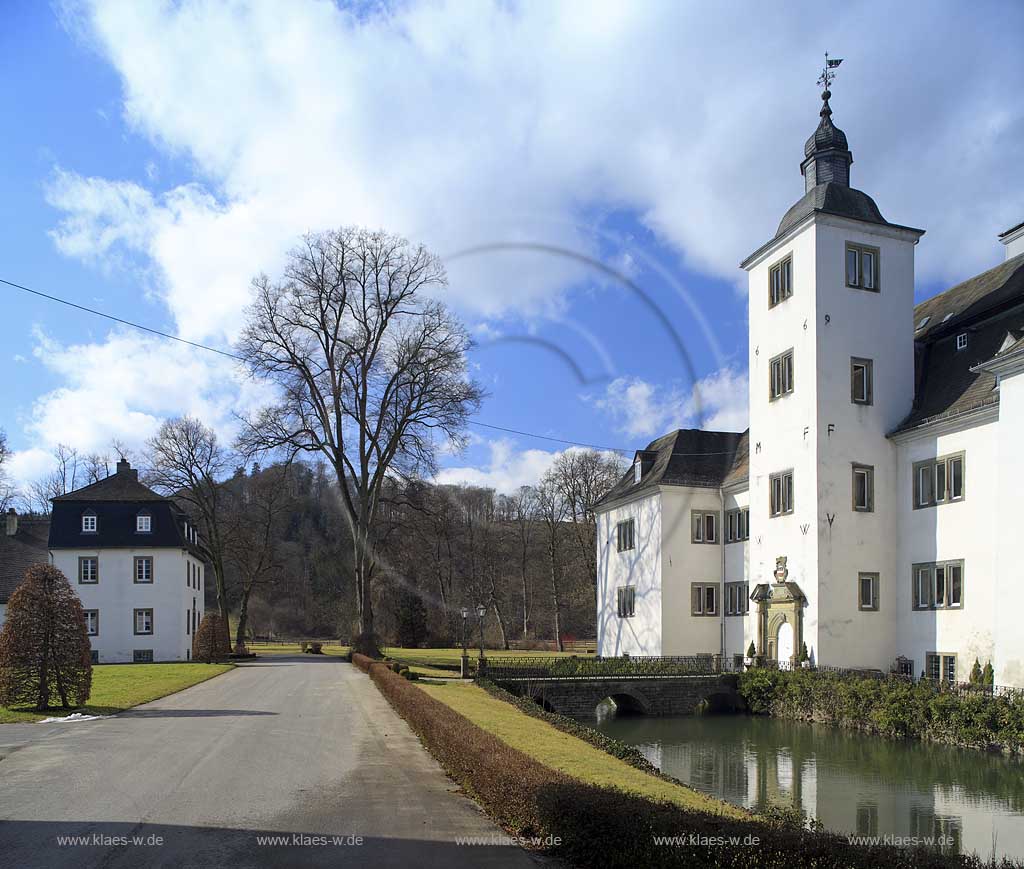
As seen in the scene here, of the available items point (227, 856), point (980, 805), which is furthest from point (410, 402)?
point (227, 856)

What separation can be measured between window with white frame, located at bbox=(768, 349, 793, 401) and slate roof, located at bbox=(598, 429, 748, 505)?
17.7 feet

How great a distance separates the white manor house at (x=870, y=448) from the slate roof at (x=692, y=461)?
7.02 ft

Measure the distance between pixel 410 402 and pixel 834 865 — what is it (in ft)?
133

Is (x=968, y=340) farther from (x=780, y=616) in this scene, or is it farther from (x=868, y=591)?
(x=780, y=616)

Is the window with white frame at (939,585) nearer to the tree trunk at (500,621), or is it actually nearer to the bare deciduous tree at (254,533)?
the bare deciduous tree at (254,533)

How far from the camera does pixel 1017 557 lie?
2488 centimetres

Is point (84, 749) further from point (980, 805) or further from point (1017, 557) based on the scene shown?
point (1017, 557)

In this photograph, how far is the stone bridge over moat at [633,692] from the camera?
108 ft

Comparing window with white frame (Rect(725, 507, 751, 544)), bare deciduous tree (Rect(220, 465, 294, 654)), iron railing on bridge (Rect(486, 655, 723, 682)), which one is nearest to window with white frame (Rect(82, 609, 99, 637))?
bare deciduous tree (Rect(220, 465, 294, 654))

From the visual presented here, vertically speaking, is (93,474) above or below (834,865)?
above

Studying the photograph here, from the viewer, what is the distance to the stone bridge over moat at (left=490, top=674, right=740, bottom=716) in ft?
108

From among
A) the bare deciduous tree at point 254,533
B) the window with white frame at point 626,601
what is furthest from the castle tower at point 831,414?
the bare deciduous tree at point 254,533

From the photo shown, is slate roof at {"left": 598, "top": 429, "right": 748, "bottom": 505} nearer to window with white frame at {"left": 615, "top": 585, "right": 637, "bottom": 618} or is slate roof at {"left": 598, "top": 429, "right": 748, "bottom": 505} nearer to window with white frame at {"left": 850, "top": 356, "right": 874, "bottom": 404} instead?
window with white frame at {"left": 615, "top": 585, "right": 637, "bottom": 618}

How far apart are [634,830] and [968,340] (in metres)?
30.0
